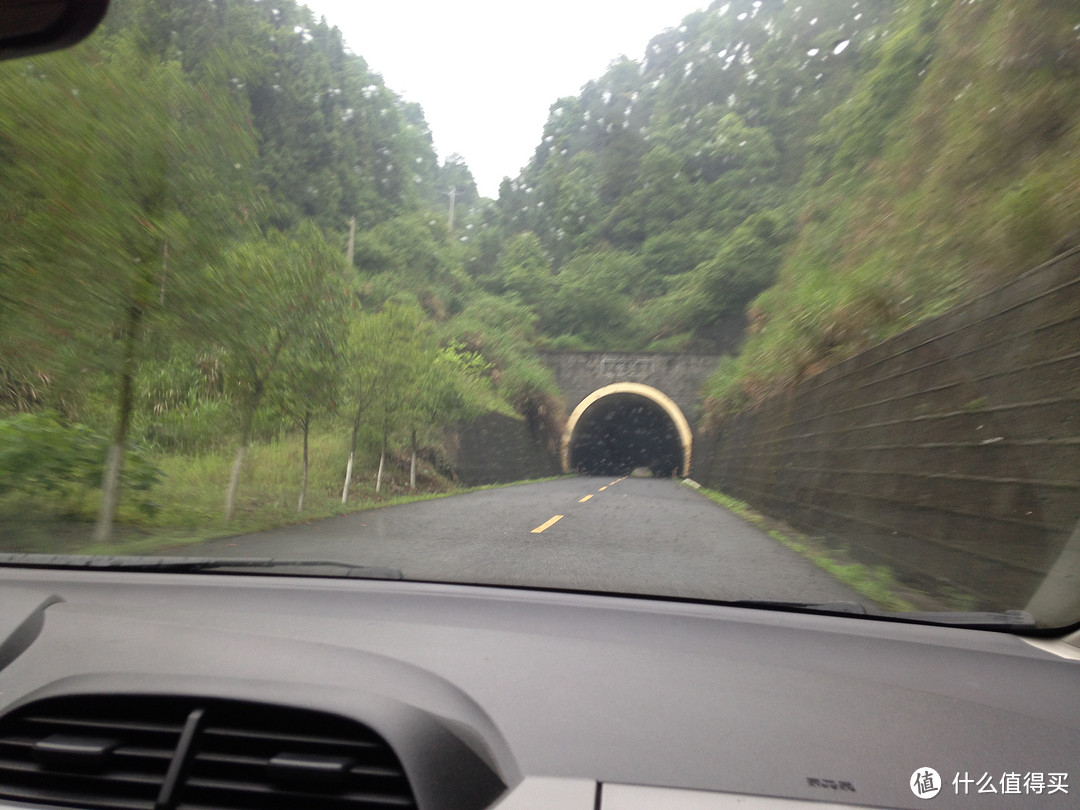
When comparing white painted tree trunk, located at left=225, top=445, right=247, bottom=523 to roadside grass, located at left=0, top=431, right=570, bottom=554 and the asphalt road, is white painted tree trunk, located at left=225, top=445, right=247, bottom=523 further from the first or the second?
the asphalt road

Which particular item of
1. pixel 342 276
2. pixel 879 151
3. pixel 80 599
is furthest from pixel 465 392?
pixel 80 599

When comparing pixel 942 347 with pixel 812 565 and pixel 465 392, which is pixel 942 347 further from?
pixel 465 392

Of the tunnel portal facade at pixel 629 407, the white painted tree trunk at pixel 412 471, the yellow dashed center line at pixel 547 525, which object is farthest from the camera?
the white painted tree trunk at pixel 412 471

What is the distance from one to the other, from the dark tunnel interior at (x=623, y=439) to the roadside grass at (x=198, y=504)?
17820mm

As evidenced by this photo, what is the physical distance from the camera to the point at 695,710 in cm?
210

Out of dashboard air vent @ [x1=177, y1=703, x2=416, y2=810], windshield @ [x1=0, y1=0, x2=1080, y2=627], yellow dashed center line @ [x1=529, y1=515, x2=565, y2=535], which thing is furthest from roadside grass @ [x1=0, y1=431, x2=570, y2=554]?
dashboard air vent @ [x1=177, y1=703, x2=416, y2=810]

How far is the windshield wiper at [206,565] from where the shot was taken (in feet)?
11.8

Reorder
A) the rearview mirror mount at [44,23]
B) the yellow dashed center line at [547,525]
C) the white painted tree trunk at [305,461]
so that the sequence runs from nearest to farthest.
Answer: the rearview mirror mount at [44,23] → the yellow dashed center line at [547,525] → the white painted tree trunk at [305,461]

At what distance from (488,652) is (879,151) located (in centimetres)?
468

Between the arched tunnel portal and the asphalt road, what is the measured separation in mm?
14179

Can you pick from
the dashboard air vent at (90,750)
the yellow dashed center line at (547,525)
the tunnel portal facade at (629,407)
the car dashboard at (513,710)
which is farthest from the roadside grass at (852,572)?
the dashboard air vent at (90,750)

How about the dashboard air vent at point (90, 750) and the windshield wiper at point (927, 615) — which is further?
the windshield wiper at point (927, 615)

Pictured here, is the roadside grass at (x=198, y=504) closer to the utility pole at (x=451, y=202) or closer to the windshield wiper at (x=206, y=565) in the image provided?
the windshield wiper at (x=206, y=565)

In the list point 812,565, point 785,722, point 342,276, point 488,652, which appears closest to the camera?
point 785,722
